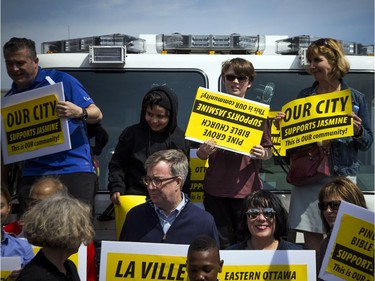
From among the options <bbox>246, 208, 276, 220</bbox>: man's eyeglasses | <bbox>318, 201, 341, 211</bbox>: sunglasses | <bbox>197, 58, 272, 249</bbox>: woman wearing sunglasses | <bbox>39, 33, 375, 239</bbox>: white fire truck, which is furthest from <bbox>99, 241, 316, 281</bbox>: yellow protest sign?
<bbox>39, 33, 375, 239</bbox>: white fire truck

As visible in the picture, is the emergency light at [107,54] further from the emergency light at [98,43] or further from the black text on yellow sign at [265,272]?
the black text on yellow sign at [265,272]

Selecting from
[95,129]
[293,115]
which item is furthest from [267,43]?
[95,129]

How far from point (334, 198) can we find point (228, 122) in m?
1.20

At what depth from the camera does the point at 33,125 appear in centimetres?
595

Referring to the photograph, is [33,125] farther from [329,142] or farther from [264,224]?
[329,142]

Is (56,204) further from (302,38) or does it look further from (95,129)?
(302,38)

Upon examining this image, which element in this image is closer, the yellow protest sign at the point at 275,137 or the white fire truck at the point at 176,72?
the yellow protest sign at the point at 275,137

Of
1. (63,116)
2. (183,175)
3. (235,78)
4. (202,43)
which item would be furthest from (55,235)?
(202,43)

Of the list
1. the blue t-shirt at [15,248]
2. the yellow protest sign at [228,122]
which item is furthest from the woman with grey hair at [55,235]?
the yellow protest sign at [228,122]

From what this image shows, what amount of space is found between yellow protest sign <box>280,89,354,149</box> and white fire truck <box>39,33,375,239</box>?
78 cm

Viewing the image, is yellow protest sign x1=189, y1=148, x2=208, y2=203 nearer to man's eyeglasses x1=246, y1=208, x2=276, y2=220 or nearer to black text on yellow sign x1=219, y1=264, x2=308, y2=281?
man's eyeglasses x1=246, y1=208, x2=276, y2=220

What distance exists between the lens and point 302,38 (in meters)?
7.20

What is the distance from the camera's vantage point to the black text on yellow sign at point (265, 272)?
4.94 m

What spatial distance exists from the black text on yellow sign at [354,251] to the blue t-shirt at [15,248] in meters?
1.99
